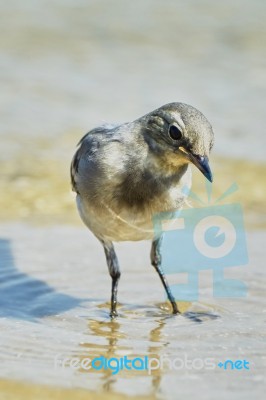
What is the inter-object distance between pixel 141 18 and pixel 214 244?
978cm

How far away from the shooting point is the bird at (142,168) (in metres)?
6.16

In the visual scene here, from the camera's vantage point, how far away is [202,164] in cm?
601

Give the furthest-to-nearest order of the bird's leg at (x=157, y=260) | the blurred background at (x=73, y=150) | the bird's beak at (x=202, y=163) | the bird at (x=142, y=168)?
1. the bird's leg at (x=157, y=260)
2. the bird at (x=142, y=168)
3. the bird's beak at (x=202, y=163)
4. the blurred background at (x=73, y=150)

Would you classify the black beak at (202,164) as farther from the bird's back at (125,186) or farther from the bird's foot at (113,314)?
the bird's foot at (113,314)

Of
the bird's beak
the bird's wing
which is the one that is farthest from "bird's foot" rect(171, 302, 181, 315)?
the bird's beak

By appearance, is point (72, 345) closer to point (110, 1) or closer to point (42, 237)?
point (42, 237)

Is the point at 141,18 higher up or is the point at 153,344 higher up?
the point at 141,18

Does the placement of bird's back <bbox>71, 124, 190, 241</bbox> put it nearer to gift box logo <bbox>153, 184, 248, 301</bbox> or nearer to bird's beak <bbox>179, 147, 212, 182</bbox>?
gift box logo <bbox>153, 184, 248, 301</bbox>

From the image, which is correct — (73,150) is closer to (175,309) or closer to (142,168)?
(175,309)

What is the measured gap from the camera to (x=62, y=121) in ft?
43.1

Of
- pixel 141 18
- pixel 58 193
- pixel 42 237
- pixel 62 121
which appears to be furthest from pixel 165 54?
pixel 42 237

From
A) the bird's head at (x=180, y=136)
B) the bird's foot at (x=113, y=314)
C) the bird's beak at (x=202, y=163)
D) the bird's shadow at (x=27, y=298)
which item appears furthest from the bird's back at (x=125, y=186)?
the bird's shadow at (x=27, y=298)

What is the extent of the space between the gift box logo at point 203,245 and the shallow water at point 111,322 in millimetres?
125

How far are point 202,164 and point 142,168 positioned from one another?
2.05 ft
